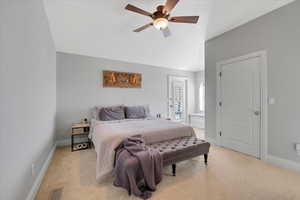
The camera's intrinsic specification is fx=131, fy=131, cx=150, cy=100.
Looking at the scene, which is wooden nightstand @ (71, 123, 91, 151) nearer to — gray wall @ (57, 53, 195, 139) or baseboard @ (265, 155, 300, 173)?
gray wall @ (57, 53, 195, 139)

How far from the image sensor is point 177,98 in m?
5.59

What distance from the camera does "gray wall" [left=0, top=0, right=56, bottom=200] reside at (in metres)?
1.06

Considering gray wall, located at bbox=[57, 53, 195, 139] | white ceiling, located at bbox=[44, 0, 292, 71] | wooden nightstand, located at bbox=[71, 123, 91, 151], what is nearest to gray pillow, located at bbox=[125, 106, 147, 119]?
gray wall, located at bbox=[57, 53, 195, 139]

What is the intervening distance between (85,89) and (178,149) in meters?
3.00

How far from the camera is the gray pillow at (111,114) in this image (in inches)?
134

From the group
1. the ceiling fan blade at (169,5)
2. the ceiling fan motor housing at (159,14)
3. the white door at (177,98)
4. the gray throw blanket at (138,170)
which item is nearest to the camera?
the gray throw blanket at (138,170)

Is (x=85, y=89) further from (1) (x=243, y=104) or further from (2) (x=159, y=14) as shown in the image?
(1) (x=243, y=104)

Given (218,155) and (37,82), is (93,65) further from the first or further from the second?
(218,155)

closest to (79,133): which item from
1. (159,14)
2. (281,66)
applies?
(159,14)

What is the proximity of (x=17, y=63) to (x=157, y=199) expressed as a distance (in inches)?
83.3

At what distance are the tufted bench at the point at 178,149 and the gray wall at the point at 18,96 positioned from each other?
162cm

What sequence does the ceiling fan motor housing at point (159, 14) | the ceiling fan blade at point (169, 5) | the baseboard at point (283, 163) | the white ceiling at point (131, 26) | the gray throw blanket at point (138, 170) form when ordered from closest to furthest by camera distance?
the gray throw blanket at point (138, 170) < the ceiling fan blade at point (169, 5) < the ceiling fan motor housing at point (159, 14) < the baseboard at point (283, 163) < the white ceiling at point (131, 26)

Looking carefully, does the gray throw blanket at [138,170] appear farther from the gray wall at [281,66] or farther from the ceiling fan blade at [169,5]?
the gray wall at [281,66]

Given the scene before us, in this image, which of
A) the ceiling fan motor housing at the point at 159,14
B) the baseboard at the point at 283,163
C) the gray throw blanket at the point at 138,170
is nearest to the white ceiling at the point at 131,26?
the ceiling fan motor housing at the point at 159,14
